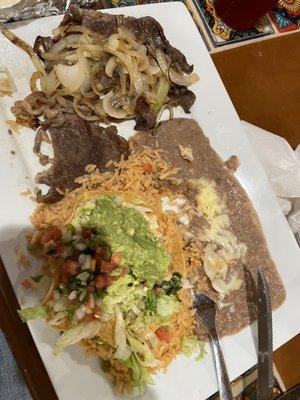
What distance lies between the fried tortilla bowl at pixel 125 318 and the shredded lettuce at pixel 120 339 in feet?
0.04

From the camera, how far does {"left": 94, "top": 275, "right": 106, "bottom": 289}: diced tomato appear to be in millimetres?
2094

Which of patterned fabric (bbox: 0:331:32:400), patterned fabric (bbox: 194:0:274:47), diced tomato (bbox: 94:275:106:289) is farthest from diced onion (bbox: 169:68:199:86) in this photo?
patterned fabric (bbox: 0:331:32:400)

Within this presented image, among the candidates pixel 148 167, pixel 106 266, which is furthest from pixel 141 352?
pixel 148 167

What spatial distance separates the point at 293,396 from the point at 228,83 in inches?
86.2

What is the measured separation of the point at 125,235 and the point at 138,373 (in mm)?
670

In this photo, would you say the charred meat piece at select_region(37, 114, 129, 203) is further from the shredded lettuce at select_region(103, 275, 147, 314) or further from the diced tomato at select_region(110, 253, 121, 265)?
the shredded lettuce at select_region(103, 275, 147, 314)

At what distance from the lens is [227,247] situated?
2.73 meters

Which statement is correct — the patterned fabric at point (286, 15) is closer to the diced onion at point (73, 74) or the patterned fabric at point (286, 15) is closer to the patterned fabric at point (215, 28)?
the patterned fabric at point (215, 28)

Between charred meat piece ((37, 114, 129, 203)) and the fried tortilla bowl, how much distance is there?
11cm

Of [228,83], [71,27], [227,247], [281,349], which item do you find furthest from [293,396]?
[71,27]

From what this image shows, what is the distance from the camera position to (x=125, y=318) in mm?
2227

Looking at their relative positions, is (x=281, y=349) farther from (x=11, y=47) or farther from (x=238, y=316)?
(x=11, y=47)

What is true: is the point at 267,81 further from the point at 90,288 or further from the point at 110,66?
the point at 90,288

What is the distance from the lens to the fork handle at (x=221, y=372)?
232 centimetres
